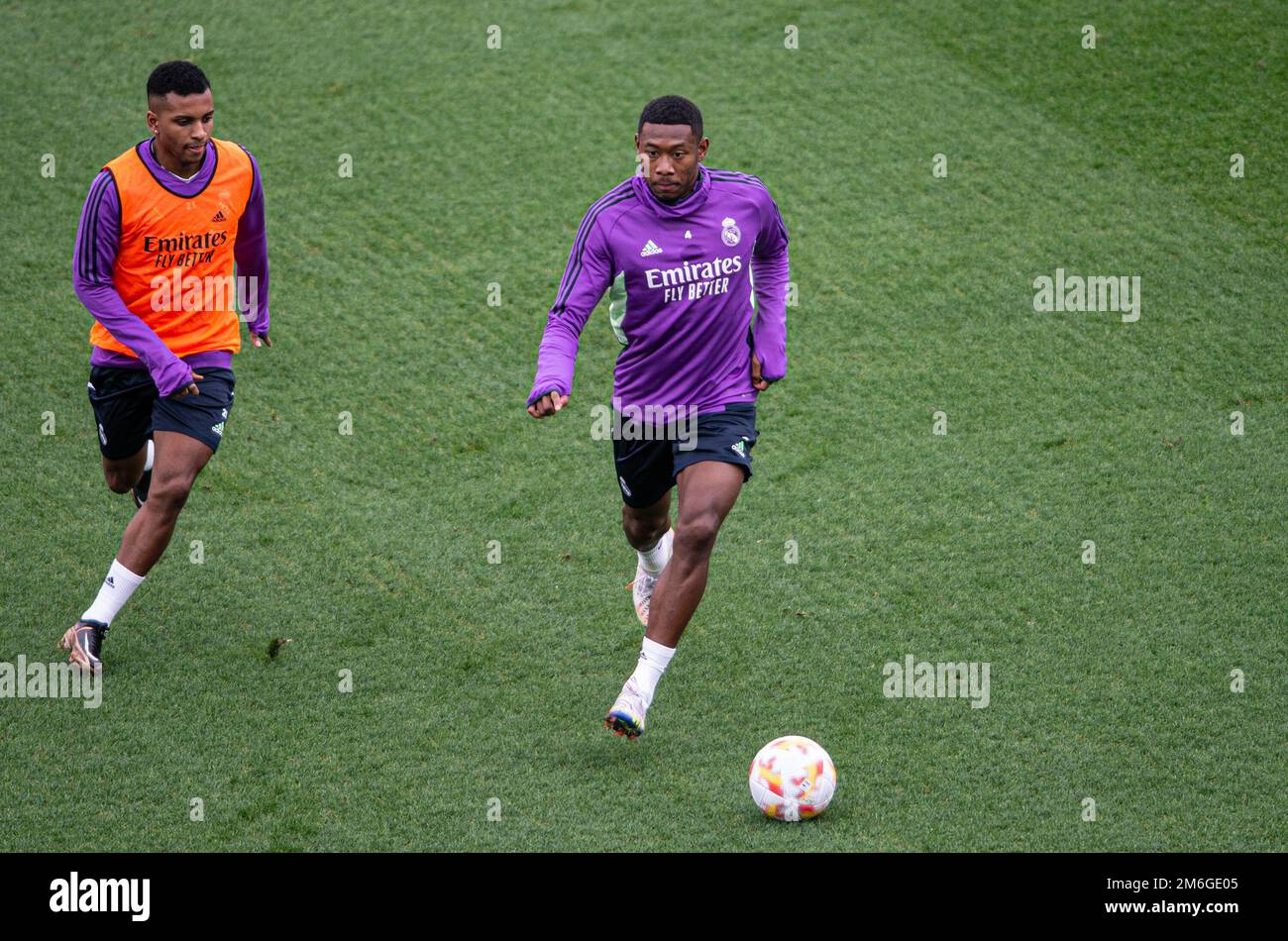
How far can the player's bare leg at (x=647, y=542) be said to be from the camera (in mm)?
5578

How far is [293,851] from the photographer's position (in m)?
4.45

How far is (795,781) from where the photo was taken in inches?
178

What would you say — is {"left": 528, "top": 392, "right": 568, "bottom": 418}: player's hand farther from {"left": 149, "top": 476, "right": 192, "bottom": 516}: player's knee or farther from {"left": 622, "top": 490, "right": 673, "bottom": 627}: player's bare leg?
{"left": 149, "top": 476, "right": 192, "bottom": 516}: player's knee

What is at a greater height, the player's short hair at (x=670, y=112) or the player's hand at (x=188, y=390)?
the player's short hair at (x=670, y=112)

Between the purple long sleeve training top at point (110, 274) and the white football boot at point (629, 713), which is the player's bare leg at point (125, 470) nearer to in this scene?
the purple long sleeve training top at point (110, 274)

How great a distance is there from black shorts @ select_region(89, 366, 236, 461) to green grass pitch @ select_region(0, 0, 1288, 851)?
75 centimetres

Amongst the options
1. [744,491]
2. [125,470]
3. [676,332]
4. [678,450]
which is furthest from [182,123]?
[744,491]

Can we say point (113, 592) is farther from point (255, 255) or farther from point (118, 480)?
point (255, 255)

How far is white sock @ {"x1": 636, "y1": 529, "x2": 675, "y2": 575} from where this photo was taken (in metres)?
5.73

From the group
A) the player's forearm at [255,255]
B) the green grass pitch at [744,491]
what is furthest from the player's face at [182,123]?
the green grass pitch at [744,491]

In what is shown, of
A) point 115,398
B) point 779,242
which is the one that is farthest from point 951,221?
point 115,398

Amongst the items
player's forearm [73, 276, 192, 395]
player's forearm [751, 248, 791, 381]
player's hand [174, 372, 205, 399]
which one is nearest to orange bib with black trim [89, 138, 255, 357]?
player's forearm [73, 276, 192, 395]

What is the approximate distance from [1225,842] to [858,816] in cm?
117

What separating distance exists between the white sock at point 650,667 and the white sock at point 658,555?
0.79 metres
